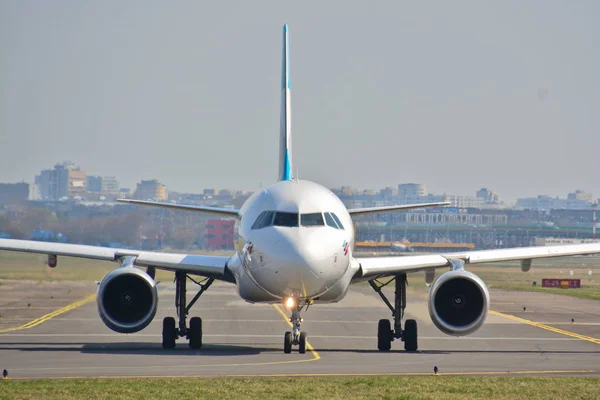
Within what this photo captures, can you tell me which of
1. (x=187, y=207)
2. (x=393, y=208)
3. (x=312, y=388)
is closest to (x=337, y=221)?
(x=393, y=208)

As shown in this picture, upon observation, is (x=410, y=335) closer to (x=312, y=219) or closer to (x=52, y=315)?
(x=312, y=219)

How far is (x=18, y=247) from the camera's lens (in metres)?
29.8

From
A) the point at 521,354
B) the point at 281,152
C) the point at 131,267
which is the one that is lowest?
the point at 521,354

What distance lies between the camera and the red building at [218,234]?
116 metres

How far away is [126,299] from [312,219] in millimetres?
5668

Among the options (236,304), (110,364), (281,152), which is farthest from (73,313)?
(110,364)

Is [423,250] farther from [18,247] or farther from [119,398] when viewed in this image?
[119,398]

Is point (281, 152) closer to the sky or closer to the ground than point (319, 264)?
closer to the sky

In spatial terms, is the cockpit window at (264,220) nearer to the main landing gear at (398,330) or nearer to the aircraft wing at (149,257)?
the aircraft wing at (149,257)

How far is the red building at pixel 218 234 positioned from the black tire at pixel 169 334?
3337 inches

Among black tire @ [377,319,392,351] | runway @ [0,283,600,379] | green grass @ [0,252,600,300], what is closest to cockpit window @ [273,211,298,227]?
runway @ [0,283,600,379]

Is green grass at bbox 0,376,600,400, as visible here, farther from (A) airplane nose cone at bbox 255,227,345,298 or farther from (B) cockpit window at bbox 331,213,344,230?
(B) cockpit window at bbox 331,213,344,230

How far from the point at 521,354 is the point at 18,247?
13403mm

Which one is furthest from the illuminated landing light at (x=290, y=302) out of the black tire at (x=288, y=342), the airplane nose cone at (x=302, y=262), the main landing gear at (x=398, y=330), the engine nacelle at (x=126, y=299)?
the main landing gear at (x=398, y=330)
